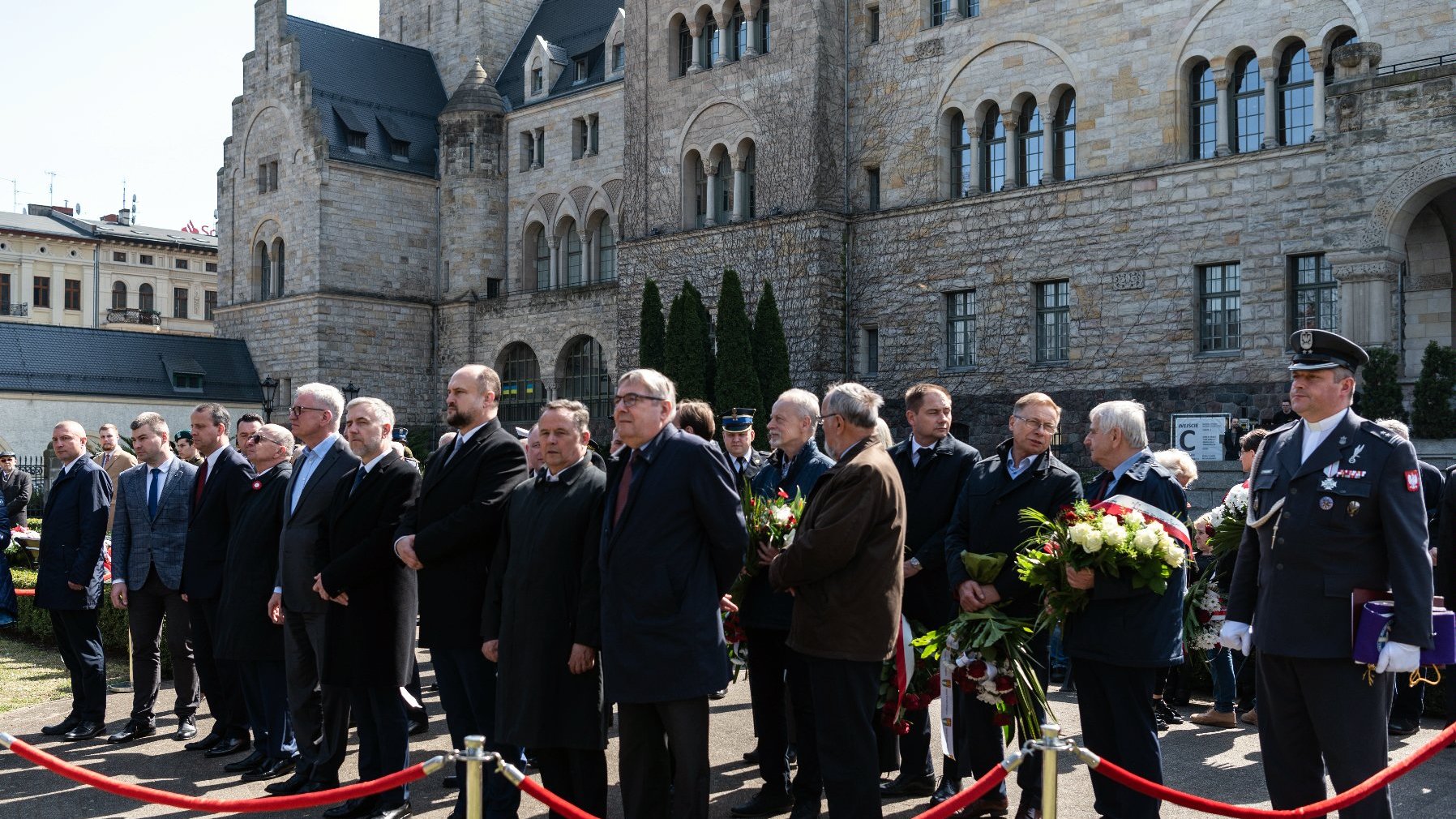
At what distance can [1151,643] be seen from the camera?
230 inches

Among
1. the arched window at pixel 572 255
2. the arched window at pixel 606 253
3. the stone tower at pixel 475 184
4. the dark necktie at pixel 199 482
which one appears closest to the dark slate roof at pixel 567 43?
the stone tower at pixel 475 184

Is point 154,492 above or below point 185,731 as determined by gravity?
above

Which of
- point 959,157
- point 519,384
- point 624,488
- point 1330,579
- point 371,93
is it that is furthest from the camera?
point 371,93

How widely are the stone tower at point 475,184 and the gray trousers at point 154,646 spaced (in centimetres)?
3286

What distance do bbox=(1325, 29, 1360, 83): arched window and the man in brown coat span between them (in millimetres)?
19287

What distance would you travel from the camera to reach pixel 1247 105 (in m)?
23.2

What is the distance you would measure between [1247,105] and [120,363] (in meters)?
33.3

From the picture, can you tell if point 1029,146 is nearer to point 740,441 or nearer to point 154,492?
point 740,441

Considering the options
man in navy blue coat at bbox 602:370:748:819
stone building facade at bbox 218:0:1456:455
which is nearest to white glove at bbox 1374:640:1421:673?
man in navy blue coat at bbox 602:370:748:819

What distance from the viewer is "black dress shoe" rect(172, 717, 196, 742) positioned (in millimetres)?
8867

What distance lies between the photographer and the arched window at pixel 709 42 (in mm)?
30422

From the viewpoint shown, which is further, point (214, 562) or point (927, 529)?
point (214, 562)

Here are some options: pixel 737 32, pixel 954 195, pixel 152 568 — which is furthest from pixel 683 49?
pixel 152 568

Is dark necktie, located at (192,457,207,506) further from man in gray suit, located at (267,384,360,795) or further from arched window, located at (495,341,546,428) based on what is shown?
arched window, located at (495,341,546,428)
